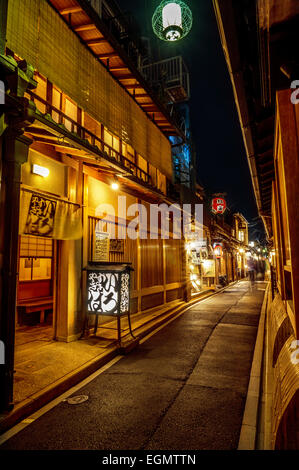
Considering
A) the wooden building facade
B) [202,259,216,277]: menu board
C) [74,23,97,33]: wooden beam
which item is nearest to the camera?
the wooden building facade

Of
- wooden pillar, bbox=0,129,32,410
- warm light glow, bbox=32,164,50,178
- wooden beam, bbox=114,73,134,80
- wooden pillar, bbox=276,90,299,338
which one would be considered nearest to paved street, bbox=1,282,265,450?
wooden pillar, bbox=0,129,32,410

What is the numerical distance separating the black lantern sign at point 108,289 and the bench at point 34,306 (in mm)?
3659

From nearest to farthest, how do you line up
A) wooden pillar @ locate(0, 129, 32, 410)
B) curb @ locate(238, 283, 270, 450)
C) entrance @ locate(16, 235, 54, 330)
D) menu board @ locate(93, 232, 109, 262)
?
curb @ locate(238, 283, 270, 450)
wooden pillar @ locate(0, 129, 32, 410)
menu board @ locate(93, 232, 109, 262)
entrance @ locate(16, 235, 54, 330)

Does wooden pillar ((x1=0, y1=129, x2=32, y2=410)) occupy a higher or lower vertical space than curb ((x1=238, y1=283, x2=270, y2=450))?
higher

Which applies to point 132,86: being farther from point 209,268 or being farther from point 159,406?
point 209,268

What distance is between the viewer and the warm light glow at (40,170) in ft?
24.9

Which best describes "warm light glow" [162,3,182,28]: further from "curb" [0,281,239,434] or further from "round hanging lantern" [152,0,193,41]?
"curb" [0,281,239,434]

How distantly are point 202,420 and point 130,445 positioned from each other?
133 cm

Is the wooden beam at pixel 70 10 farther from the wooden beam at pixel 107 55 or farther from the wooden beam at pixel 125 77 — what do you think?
the wooden beam at pixel 125 77

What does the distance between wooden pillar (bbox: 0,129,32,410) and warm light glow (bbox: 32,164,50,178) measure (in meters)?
2.58

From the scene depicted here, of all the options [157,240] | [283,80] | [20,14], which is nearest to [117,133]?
[20,14]

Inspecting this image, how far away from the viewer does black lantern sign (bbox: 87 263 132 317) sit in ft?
26.9

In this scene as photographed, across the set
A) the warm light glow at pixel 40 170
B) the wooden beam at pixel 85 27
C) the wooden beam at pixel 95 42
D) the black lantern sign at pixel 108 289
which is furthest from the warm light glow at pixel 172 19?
the black lantern sign at pixel 108 289

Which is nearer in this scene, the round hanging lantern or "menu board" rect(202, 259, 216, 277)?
the round hanging lantern
